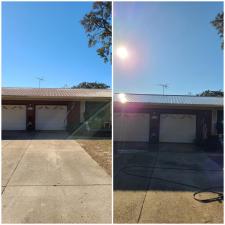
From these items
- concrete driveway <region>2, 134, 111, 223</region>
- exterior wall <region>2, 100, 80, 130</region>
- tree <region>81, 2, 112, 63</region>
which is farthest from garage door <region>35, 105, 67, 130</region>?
tree <region>81, 2, 112, 63</region>

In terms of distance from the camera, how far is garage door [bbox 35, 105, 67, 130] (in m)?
9.43

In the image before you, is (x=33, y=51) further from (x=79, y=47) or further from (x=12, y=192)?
(x=12, y=192)

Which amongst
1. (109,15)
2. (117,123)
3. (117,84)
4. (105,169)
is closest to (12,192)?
(105,169)

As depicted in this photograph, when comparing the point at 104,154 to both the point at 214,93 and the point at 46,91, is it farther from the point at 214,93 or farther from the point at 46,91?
the point at 46,91

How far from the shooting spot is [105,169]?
332 cm

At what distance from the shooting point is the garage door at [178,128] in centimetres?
784

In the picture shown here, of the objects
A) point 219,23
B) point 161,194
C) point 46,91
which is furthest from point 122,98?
point 46,91

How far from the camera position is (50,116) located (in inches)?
392

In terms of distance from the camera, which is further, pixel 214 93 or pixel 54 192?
pixel 54 192

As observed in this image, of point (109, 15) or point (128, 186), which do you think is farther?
point (128, 186)

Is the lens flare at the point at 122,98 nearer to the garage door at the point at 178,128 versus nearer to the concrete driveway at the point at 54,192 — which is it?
the concrete driveway at the point at 54,192

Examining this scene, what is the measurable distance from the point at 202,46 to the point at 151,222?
1671 millimetres

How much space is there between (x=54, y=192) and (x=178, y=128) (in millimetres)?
5885

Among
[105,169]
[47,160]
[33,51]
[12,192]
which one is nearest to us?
[33,51]
